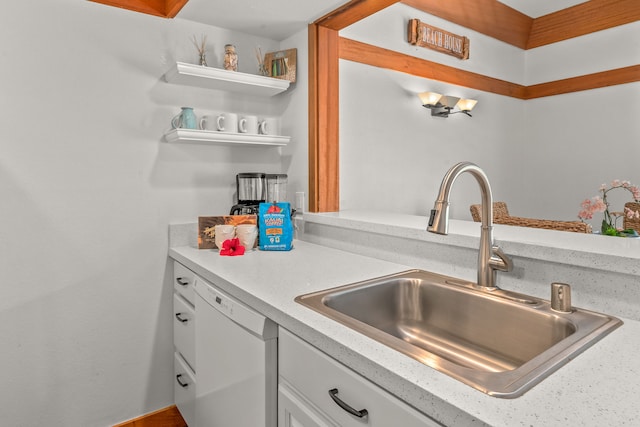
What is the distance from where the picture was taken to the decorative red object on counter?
1765 millimetres

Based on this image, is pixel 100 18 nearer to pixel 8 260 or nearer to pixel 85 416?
pixel 8 260

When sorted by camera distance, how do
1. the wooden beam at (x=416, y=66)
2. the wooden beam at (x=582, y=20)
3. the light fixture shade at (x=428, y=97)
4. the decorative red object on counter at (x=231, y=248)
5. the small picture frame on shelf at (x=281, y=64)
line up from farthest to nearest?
the wooden beam at (x=582, y=20) → the light fixture shade at (x=428, y=97) → the wooden beam at (x=416, y=66) → the small picture frame on shelf at (x=281, y=64) → the decorative red object on counter at (x=231, y=248)

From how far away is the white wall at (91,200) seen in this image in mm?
1646

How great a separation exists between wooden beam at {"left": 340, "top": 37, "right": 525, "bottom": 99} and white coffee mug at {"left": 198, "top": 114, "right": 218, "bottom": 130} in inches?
33.0

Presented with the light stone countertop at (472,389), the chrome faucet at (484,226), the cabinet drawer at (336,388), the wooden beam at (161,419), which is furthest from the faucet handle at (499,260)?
the wooden beam at (161,419)

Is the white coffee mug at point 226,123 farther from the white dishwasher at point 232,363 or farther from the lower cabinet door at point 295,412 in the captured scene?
the lower cabinet door at point 295,412

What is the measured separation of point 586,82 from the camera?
14.0ft

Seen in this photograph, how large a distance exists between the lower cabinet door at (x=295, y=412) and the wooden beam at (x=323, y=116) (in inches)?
47.2

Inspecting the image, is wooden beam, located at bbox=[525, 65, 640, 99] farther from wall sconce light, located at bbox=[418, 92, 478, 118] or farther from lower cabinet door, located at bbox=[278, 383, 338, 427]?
Result: lower cabinet door, located at bbox=[278, 383, 338, 427]

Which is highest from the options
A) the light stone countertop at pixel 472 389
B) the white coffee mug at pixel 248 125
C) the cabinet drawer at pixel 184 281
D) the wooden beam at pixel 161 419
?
the white coffee mug at pixel 248 125

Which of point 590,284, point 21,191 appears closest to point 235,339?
point 590,284

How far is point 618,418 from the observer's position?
58 cm

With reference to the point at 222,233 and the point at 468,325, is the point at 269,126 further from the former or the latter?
the point at 468,325

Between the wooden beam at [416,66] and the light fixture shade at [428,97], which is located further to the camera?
the light fixture shade at [428,97]
